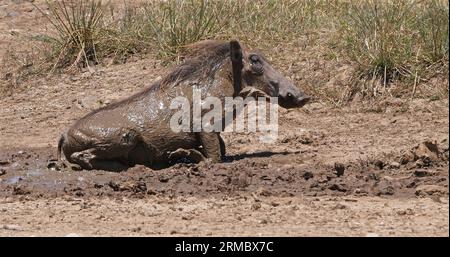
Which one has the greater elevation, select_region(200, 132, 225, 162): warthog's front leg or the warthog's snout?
the warthog's snout

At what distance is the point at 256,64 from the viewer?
33.3 feet

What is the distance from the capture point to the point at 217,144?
9.83 m

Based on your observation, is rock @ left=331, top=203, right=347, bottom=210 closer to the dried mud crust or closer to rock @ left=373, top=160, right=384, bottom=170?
the dried mud crust

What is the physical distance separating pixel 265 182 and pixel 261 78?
1348 mm

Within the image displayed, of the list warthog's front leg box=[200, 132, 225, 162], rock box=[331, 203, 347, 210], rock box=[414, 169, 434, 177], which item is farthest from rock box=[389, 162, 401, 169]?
warthog's front leg box=[200, 132, 225, 162]

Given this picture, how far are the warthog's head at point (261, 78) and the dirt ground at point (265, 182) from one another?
1.63 ft

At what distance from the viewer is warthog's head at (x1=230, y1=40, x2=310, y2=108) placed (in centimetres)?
1009

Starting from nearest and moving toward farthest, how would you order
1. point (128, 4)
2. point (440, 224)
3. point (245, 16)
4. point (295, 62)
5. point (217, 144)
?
1. point (440, 224)
2. point (217, 144)
3. point (295, 62)
4. point (245, 16)
5. point (128, 4)

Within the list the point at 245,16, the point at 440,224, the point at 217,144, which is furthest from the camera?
the point at 245,16

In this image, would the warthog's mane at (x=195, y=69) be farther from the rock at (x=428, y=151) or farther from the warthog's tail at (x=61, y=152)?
the rock at (x=428, y=151)

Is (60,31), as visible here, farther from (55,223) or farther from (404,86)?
(55,223)

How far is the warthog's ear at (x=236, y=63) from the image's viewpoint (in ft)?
33.2

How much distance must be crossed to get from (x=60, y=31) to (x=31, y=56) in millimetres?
621

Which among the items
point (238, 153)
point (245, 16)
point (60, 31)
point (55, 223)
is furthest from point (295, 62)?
point (55, 223)
